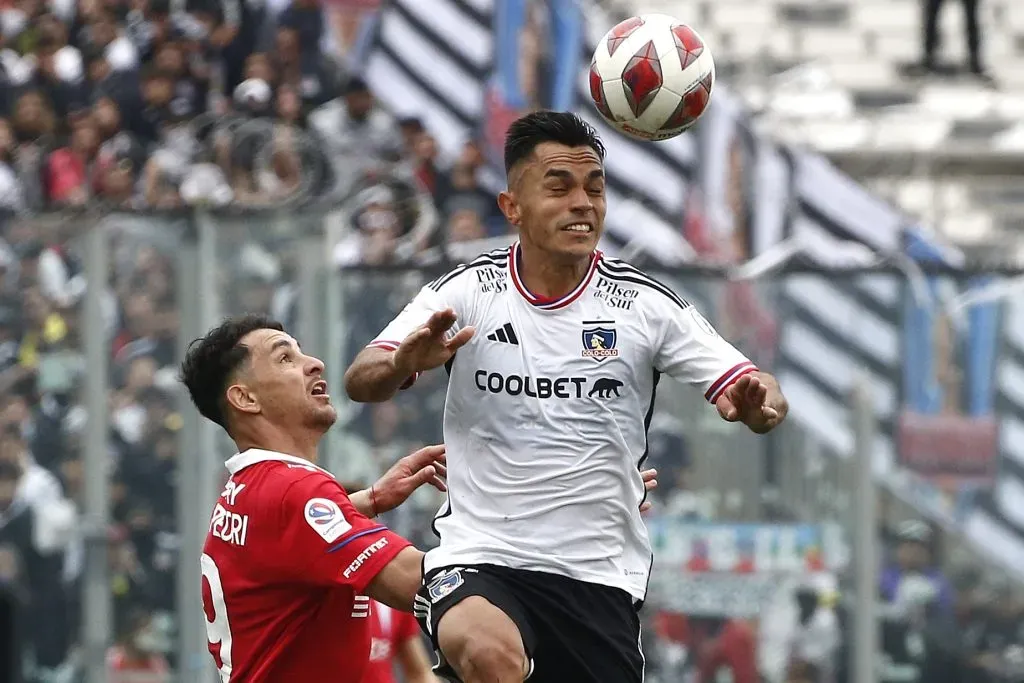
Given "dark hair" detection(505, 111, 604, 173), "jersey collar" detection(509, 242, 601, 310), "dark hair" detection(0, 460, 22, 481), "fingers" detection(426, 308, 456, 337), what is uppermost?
"dark hair" detection(505, 111, 604, 173)

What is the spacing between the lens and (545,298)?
6.11m

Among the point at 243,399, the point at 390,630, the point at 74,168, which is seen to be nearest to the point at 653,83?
the point at 243,399

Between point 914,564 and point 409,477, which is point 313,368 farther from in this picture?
point 914,564

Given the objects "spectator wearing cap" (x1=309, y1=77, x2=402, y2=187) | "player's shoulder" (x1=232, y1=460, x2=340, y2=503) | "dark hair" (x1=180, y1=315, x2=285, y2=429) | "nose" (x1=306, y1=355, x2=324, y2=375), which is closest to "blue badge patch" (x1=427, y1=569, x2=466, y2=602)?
"player's shoulder" (x1=232, y1=460, x2=340, y2=503)

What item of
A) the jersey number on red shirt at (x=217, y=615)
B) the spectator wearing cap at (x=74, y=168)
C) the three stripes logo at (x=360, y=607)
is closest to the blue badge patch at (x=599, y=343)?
the three stripes logo at (x=360, y=607)

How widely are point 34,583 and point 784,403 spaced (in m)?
6.76

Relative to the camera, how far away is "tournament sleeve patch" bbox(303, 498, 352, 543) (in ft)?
19.1

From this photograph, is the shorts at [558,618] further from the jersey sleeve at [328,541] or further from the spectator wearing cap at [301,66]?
the spectator wearing cap at [301,66]

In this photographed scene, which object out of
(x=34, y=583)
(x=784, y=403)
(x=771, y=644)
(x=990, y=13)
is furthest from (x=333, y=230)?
(x=990, y=13)

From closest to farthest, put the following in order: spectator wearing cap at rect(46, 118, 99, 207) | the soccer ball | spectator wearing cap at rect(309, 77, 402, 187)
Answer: the soccer ball, spectator wearing cap at rect(46, 118, 99, 207), spectator wearing cap at rect(309, 77, 402, 187)

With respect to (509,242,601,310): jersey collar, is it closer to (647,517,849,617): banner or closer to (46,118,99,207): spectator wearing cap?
(647,517,849,617): banner

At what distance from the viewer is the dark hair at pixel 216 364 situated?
20.7ft

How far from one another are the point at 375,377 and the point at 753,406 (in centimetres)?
106

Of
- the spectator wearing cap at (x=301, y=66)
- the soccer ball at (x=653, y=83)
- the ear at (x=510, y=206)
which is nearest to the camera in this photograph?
the ear at (x=510, y=206)
